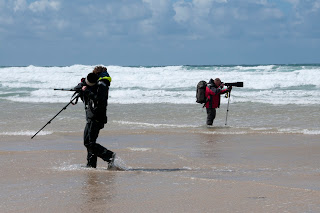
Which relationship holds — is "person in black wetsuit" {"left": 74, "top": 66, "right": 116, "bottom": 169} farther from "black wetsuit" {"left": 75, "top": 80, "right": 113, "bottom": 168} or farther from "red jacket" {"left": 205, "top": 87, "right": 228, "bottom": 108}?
"red jacket" {"left": 205, "top": 87, "right": 228, "bottom": 108}

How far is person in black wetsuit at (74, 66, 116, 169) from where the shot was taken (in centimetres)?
639

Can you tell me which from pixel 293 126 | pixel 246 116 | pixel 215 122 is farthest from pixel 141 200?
pixel 246 116

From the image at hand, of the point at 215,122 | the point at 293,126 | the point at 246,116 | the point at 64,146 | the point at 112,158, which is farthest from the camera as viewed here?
the point at 246,116

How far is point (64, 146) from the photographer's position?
372 inches

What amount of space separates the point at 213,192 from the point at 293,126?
26.0 feet

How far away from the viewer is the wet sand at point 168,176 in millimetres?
4734

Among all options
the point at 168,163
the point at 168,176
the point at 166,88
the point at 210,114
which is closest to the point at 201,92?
the point at 210,114

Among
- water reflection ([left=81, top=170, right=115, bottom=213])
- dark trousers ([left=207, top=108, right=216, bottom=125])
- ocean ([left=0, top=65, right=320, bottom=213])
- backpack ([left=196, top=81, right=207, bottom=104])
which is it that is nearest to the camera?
water reflection ([left=81, top=170, right=115, bottom=213])

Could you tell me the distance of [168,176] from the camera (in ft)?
20.4

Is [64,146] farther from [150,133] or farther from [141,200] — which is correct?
[141,200]

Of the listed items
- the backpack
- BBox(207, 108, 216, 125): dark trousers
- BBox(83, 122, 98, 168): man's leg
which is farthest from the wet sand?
BBox(207, 108, 216, 125): dark trousers

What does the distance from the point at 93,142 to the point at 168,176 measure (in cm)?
122

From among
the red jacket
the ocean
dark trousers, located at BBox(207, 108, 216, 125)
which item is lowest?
the ocean

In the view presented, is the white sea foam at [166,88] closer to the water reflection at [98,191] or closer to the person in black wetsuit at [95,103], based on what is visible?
the person in black wetsuit at [95,103]
